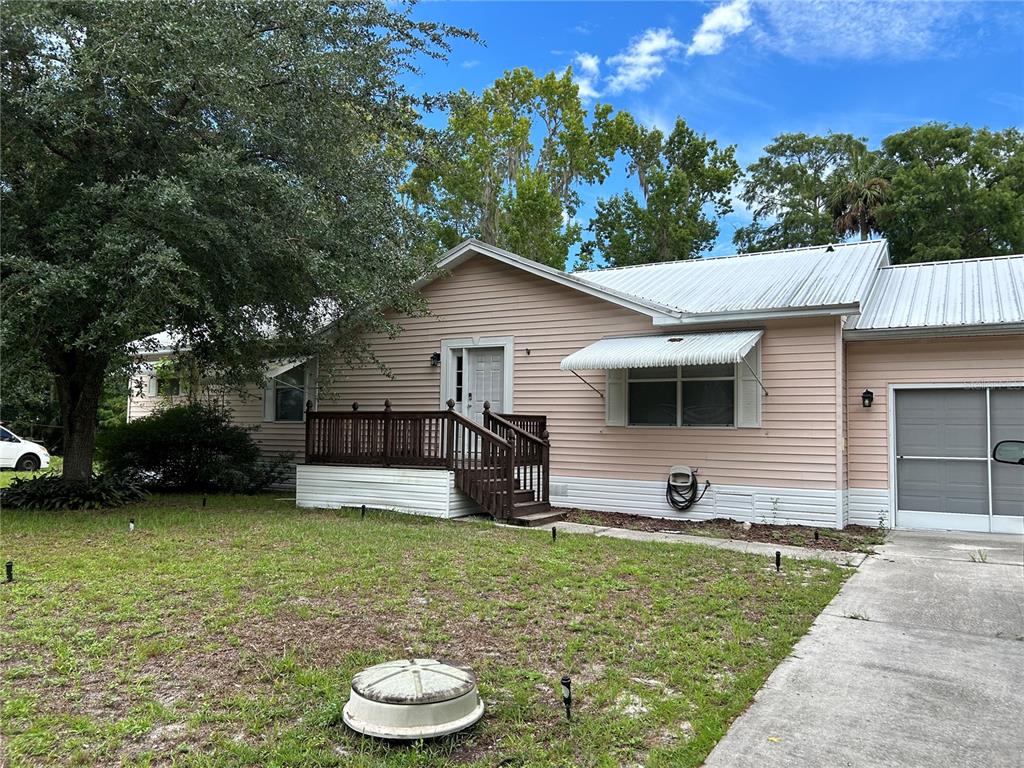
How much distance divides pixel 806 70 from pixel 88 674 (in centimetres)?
1682

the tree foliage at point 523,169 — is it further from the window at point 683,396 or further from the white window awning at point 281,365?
the window at point 683,396

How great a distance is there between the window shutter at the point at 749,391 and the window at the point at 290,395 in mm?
8196

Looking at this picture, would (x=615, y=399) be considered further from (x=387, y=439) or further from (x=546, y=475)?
(x=387, y=439)

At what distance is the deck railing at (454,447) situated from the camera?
9406 millimetres

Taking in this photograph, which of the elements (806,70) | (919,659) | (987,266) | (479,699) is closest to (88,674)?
(479,699)

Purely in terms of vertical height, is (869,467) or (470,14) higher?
(470,14)

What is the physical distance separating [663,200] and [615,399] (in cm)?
1838

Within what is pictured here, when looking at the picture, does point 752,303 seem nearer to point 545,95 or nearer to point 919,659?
point 919,659

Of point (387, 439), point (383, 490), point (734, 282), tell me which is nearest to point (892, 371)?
point (734, 282)

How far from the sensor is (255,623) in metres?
4.46

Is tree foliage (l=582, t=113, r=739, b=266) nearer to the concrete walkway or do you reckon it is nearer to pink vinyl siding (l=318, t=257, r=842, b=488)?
pink vinyl siding (l=318, t=257, r=842, b=488)

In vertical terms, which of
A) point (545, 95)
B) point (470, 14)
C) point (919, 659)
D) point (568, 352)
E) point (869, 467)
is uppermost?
point (545, 95)

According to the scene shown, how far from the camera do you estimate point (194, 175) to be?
26.2 ft

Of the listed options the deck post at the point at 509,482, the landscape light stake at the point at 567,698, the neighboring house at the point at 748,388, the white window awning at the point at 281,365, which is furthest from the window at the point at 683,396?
the landscape light stake at the point at 567,698
